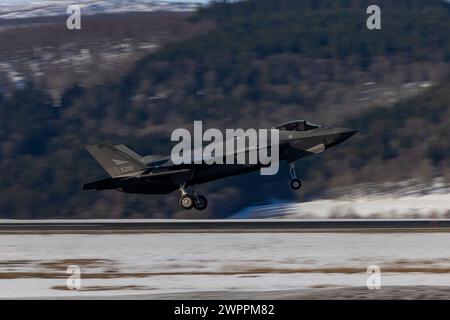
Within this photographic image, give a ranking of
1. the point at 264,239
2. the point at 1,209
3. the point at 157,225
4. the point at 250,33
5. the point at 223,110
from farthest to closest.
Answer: the point at 250,33 → the point at 223,110 → the point at 1,209 → the point at 157,225 → the point at 264,239

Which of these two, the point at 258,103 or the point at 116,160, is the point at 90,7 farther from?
the point at 116,160

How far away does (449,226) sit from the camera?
3809cm

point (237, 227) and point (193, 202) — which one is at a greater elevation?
point (193, 202)

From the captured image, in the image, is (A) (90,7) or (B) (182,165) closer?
(B) (182,165)

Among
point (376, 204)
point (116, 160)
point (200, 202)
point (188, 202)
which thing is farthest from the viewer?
point (376, 204)

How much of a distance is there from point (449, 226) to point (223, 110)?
62.1 m

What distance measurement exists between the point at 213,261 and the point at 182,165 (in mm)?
17979

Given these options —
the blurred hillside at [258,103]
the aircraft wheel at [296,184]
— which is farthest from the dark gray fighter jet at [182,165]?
the blurred hillside at [258,103]

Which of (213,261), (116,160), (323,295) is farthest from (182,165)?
(323,295)

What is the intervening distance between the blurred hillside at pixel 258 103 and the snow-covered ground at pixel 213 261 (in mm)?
33664

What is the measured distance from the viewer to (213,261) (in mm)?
26719

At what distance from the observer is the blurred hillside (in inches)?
2980
